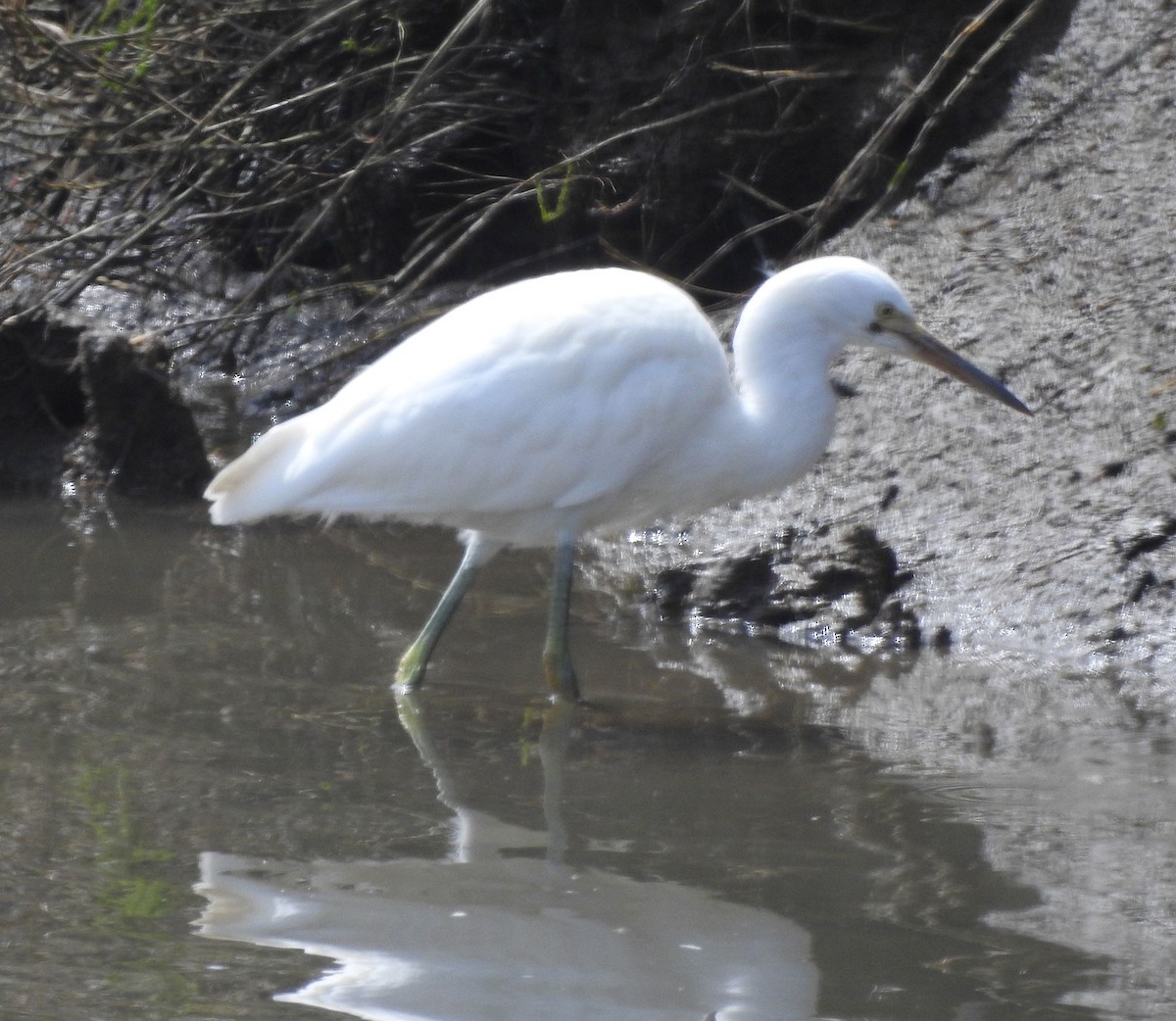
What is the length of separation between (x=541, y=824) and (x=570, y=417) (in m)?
1.29

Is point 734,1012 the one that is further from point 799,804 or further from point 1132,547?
point 1132,547

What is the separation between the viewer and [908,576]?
17.0 feet

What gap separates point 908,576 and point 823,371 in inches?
34.9

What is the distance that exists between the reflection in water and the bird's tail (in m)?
1.46

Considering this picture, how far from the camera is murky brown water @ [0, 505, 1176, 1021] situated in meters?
2.70

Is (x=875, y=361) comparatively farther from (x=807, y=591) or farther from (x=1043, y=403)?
(x=807, y=591)

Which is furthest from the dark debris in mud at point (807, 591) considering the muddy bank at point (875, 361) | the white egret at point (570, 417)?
the white egret at point (570, 417)

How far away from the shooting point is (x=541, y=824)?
349 centimetres

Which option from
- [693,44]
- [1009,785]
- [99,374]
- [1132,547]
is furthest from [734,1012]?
[693,44]

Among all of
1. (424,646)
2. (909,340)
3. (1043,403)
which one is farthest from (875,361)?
(424,646)

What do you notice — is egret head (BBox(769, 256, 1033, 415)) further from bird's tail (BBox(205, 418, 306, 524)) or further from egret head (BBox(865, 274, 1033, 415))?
bird's tail (BBox(205, 418, 306, 524))

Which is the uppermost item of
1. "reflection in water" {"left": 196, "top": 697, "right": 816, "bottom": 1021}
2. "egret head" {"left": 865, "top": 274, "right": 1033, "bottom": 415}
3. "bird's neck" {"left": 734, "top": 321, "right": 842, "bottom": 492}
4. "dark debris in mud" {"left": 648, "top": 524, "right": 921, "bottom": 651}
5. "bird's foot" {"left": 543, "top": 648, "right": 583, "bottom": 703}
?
"egret head" {"left": 865, "top": 274, "right": 1033, "bottom": 415}

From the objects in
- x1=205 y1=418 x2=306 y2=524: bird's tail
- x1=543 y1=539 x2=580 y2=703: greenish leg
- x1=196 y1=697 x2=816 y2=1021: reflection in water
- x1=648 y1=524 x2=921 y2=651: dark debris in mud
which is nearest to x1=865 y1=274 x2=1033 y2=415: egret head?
x1=648 y1=524 x2=921 y2=651: dark debris in mud

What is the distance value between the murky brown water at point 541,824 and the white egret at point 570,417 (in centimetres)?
45
